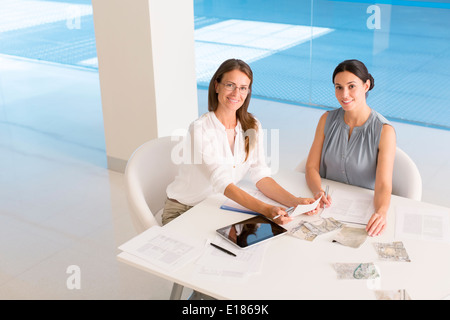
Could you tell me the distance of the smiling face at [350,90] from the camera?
10.0 ft

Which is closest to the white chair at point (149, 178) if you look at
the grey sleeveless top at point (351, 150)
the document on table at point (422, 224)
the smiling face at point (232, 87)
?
the smiling face at point (232, 87)

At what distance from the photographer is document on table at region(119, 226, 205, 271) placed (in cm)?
232

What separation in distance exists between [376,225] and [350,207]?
243 millimetres

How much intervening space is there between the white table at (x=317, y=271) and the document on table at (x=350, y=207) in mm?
131

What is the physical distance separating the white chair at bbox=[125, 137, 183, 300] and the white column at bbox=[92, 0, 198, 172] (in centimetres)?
132

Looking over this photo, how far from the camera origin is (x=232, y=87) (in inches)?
116

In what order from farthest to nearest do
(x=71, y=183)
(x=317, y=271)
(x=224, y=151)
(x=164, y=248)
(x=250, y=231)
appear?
(x=71, y=183)
(x=224, y=151)
(x=250, y=231)
(x=164, y=248)
(x=317, y=271)

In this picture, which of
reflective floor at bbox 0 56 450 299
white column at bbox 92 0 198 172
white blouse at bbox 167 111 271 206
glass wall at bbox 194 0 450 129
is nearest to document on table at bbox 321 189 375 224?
white blouse at bbox 167 111 271 206

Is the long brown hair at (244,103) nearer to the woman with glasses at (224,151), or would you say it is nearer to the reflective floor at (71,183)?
the woman with glasses at (224,151)

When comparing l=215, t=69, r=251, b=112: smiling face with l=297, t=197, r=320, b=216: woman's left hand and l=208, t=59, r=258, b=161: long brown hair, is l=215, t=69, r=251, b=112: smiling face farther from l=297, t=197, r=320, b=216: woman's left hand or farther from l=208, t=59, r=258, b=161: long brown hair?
l=297, t=197, r=320, b=216: woman's left hand

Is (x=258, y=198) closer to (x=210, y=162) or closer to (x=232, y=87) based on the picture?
(x=210, y=162)

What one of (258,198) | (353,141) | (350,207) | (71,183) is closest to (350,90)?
(353,141)

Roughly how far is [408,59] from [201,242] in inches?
206
